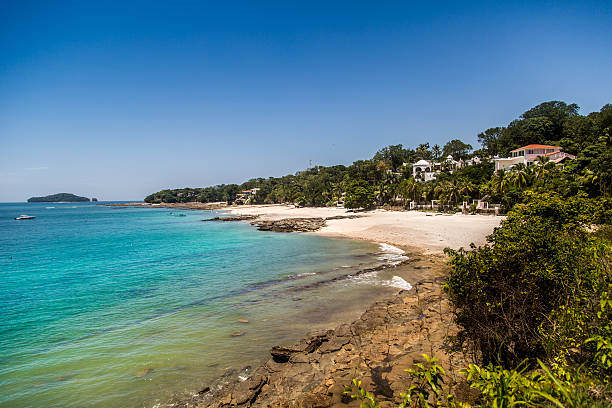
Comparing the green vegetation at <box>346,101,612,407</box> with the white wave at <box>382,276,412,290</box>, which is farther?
the white wave at <box>382,276,412,290</box>

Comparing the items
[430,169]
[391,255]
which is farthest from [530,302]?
[430,169]

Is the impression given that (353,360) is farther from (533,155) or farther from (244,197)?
(244,197)

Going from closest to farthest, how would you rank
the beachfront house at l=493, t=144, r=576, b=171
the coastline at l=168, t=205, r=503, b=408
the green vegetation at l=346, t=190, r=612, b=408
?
the green vegetation at l=346, t=190, r=612, b=408, the coastline at l=168, t=205, r=503, b=408, the beachfront house at l=493, t=144, r=576, b=171

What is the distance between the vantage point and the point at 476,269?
304 inches

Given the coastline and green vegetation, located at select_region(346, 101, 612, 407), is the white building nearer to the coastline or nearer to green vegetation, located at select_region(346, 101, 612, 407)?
green vegetation, located at select_region(346, 101, 612, 407)

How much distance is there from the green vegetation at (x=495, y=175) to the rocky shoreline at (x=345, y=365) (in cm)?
2398

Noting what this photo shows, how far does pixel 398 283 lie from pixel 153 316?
12923 mm

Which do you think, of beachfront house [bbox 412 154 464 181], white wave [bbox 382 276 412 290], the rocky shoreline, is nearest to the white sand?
white wave [bbox 382 276 412 290]

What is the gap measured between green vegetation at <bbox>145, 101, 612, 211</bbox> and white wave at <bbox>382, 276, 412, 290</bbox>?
18.0 metres

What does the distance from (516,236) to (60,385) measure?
1438 centimetres

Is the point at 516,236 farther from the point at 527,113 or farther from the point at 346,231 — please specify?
the point at 527,113

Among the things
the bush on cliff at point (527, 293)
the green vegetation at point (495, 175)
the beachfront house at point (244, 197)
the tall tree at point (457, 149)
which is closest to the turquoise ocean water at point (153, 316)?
the bush on cliff at point (527, 293)

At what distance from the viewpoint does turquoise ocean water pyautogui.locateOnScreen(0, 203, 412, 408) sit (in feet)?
30.7

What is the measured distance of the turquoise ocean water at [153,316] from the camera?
937cm
